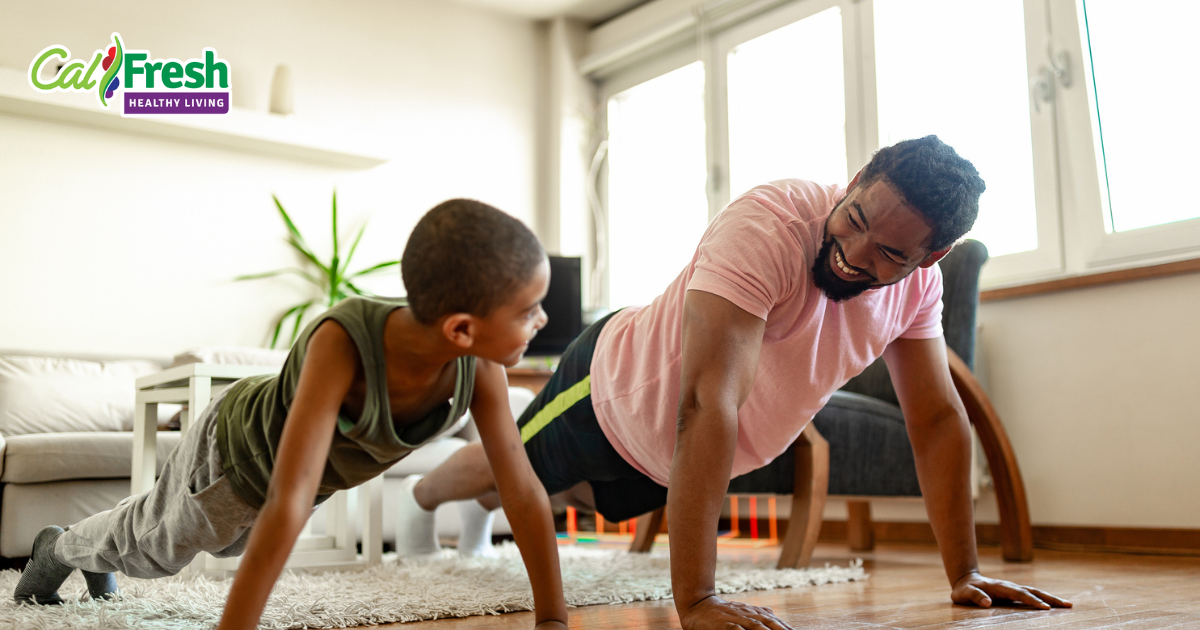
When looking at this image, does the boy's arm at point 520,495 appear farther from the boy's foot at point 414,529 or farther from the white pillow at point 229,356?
the white pillow at point 229,356

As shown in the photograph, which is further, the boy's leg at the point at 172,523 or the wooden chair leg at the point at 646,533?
→ the wooden chair leg at the point at 646,533

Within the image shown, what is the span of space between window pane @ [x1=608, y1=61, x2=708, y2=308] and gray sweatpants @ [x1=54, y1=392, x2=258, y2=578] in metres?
3.21

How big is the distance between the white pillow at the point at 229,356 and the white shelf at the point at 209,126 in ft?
3.41

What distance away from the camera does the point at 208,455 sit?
1283mm

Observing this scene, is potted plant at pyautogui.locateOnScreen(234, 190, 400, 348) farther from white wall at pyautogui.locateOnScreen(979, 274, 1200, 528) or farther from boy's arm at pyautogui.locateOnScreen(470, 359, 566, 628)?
boy's arm at pyautogui.locateOnScreen(470, 359, 566, 628)

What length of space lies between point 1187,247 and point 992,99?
88 centimetres

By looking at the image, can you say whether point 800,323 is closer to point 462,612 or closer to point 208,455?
point 462,612

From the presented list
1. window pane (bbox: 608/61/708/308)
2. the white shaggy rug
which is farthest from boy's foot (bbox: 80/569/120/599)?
window pane (bbox: 608/61/708/308)

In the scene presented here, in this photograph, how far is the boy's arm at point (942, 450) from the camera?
1.55 meters

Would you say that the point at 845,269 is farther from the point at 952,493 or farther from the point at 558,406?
the point at 558,406

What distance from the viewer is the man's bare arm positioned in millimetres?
1220

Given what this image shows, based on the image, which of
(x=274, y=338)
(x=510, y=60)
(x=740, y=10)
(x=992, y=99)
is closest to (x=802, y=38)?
(x=740, y=10)

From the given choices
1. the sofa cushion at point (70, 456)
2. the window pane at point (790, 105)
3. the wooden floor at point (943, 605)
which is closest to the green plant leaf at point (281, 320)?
the sofa cushion at point (70, 456)

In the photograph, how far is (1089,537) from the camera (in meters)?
2.76
